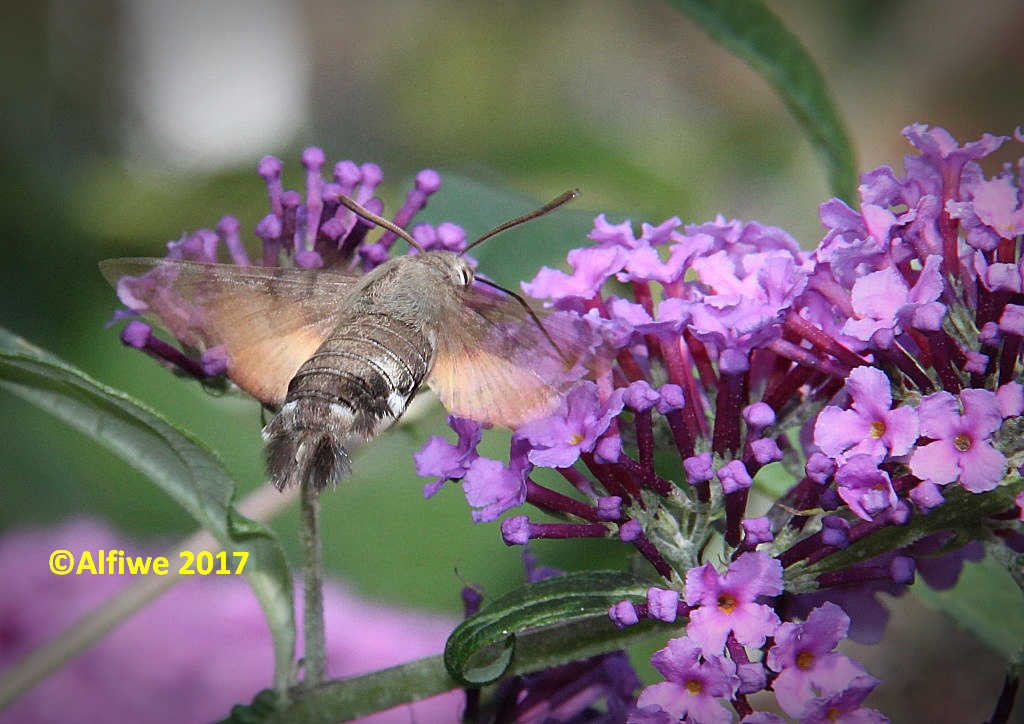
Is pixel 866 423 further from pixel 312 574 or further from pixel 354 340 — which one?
pixel 312 574

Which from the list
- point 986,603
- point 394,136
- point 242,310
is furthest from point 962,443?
point 394,136

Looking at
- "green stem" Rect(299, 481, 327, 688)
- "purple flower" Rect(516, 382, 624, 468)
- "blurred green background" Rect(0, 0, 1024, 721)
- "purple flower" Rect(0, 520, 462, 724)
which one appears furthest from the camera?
"blurred green background" Rect(0, 0, 1024, 721)

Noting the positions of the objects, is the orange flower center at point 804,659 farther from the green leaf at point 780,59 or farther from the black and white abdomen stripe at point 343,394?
the green leaf at point 780,59

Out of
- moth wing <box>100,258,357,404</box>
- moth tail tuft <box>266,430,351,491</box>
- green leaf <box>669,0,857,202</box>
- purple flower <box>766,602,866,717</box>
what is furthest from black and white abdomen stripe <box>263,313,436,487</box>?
green leaf <box>669,0,857,202</box>

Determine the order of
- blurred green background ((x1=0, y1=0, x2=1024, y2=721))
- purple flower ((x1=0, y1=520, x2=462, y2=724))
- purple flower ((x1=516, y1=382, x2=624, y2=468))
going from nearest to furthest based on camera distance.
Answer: purple flower ((x1=516, y1=382, x2=624, y2=468)), purple flower ((x1=0, y1=520, x2=462, y2=724)), blurred green background ((x1=0, y1=0, x2=1024, y2=721))

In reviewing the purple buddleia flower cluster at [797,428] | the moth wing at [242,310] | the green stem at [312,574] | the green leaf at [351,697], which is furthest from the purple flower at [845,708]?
the moth wing at [242,310]

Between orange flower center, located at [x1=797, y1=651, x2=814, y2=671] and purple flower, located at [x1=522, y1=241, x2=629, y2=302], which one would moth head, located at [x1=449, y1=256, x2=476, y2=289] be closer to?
purple flower, located at [x1=522, y1=241, x2=629, y2=302]

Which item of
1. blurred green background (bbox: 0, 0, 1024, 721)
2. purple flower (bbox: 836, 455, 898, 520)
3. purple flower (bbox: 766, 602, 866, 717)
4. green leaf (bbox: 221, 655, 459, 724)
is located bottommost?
purple flower (bbox: 766, 602, 866, 717)
